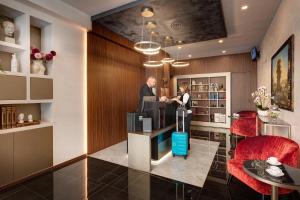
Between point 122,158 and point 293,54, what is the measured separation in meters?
3.71

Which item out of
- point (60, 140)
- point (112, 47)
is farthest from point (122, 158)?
point (112, 47)

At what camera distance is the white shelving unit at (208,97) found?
23.0ft

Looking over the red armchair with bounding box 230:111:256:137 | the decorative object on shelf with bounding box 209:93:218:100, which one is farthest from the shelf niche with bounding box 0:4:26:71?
the decorative object on shelf with bounding box 209:93:218:100

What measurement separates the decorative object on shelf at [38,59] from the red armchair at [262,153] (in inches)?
142

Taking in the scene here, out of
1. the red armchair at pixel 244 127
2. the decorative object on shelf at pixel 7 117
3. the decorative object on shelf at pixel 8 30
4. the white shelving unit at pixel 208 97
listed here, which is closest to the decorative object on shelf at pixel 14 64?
the decorative object on shelf at pixel 8 30

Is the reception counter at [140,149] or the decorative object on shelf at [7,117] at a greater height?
the decorative object on shelf at [7,117]

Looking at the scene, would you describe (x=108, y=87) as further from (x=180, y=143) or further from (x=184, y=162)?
(x=184, y=162)

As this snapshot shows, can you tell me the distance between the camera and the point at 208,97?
7516 mm

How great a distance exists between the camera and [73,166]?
338cm

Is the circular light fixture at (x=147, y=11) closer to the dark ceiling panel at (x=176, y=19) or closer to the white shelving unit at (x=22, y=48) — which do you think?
the dark ceiling panel at (x=176, y=19)

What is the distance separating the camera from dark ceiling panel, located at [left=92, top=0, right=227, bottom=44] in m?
3.14

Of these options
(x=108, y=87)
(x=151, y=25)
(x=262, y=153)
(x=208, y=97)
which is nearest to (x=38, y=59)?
(x=108, y=87)

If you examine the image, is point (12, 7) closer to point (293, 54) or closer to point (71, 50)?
point (71, 50)

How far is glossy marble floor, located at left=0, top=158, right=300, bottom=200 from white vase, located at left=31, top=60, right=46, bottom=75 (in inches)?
76.1
